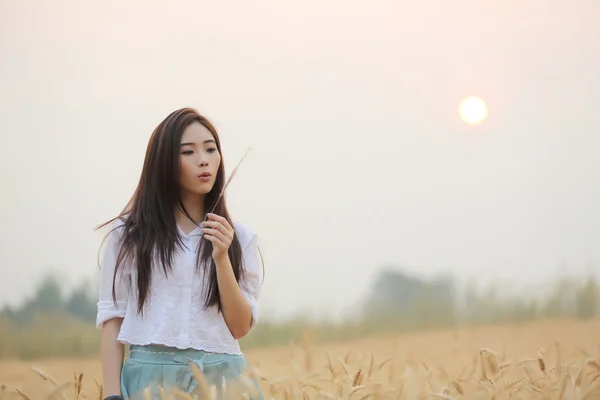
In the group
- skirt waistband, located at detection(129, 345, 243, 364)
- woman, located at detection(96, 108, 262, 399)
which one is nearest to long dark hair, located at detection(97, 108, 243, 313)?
woman, located at detection(96, 108, 262, 399)

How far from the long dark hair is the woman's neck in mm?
17

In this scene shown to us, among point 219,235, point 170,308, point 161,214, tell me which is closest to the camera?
point 219,235

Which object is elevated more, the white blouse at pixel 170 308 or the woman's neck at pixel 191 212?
the woman's neck at pixel 191 212

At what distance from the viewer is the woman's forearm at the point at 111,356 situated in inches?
123

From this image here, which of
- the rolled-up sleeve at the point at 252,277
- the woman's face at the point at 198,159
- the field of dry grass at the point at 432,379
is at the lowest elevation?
the field of dry grass at the point at 432,379

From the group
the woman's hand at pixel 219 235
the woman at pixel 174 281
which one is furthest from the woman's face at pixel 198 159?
the woman's hand at pixel 219 235

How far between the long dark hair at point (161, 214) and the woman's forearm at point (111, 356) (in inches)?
4.0

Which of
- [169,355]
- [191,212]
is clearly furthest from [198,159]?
[169,355]

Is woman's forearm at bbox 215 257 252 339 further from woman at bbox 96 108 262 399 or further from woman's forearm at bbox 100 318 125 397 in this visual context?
woman's forearm at bbox 100 318 125 397

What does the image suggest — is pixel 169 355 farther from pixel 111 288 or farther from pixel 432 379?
pixel 432 379

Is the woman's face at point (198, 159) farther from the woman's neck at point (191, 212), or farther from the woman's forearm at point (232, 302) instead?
the woman's forearm at point (232, 302)

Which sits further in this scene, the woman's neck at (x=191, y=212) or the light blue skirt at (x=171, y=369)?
the woman's neck at (x=191, y=212)

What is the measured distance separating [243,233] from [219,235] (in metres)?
0.40

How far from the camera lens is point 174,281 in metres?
3.23
